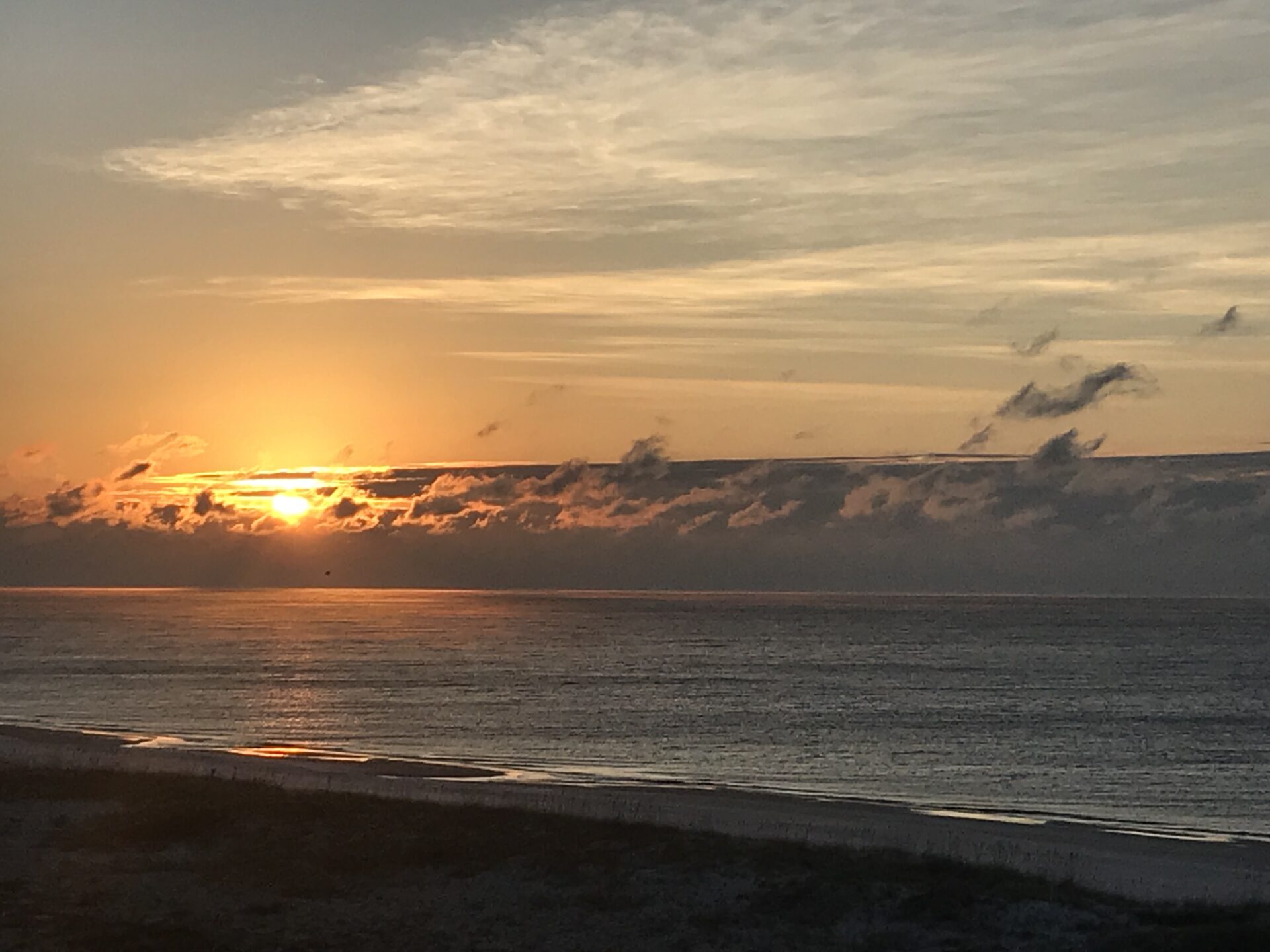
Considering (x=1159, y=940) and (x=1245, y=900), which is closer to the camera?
(x=1159, y=940)

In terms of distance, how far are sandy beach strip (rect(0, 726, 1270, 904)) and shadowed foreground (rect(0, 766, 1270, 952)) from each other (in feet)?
8.67

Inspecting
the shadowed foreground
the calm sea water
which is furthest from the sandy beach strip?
the calm sea water

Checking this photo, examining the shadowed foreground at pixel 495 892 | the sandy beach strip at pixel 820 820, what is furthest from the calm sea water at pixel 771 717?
the shadowed foreground at pixel 495 892

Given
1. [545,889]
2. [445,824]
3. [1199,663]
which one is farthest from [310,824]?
[1199,663]

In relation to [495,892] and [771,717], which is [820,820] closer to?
[495,892]

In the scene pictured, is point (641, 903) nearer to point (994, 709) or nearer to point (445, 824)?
point (445, 824)

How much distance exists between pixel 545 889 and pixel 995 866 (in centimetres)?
1059

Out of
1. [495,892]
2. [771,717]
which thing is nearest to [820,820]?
[495,892]

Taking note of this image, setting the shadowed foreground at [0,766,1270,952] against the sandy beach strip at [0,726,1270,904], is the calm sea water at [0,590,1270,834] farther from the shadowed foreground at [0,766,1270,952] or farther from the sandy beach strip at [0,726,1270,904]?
the shadowed foreground at [0,766,1270,952]

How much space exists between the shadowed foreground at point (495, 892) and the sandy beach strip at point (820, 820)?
2.64m

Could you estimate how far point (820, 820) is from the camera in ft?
160

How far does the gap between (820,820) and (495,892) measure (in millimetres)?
18902

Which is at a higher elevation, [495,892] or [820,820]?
[495,892]

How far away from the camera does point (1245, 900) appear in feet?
104
